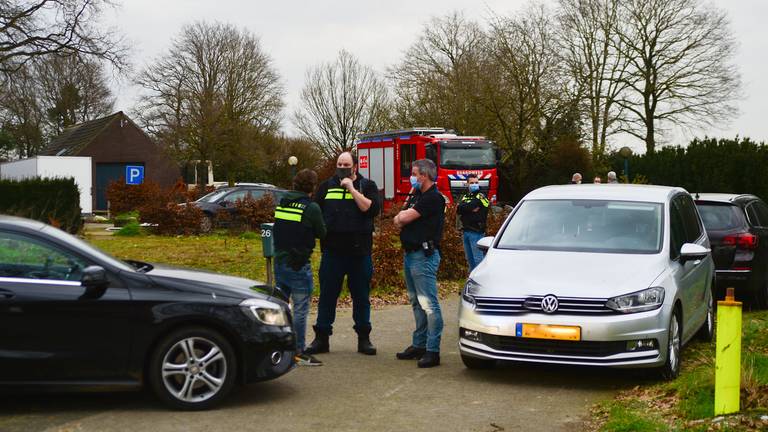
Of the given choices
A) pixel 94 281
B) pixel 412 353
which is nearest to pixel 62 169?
pixel 412 353

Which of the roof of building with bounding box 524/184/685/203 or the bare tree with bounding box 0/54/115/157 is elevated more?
the bare tree with bounding box 0/54/115/157

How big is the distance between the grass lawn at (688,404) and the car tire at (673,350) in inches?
3.4

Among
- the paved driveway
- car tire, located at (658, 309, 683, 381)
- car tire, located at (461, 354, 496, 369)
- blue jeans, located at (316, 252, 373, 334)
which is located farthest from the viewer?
blue jeans, located at (316, 252, 373, 334)

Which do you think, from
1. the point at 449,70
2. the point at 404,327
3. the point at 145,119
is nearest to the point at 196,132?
the point at 145,119

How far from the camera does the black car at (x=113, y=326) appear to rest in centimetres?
632

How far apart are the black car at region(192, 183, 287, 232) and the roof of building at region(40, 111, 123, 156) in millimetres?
26473

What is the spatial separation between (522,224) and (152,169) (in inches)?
1881

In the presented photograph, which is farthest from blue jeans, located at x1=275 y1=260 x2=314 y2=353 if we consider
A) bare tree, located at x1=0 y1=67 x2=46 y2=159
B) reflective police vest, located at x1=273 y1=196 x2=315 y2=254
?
bare tree, located at x1=0 y1=67 x2=46 y2=159

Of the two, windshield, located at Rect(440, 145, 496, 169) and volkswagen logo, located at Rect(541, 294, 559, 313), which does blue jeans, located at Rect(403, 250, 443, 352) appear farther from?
windshield, located at Rect(440, 145, 496, 169)

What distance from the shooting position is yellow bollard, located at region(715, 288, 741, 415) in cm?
591

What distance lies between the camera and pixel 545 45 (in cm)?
4106

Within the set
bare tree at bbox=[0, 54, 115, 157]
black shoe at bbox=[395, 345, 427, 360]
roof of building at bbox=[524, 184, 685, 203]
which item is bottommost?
black shoe at bbox=[395, 345, 427, 360]

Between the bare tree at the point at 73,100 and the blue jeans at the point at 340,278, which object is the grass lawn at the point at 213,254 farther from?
the bare tree at the point at 73,100

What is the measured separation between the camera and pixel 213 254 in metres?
18.3
